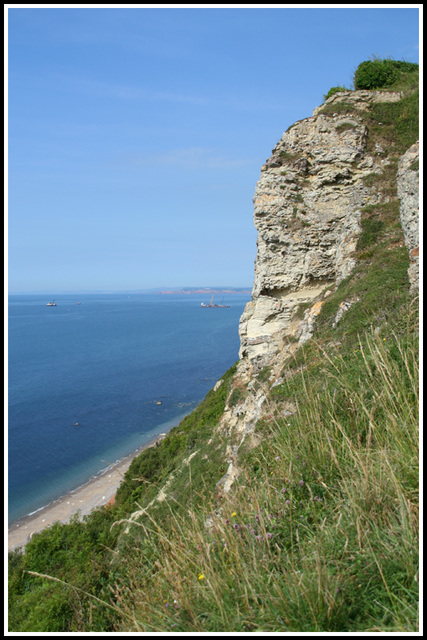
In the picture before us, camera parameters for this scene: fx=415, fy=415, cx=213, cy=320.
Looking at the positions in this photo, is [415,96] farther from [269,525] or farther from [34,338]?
[34,338]

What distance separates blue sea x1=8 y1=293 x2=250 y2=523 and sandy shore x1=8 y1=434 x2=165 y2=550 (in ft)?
3.63

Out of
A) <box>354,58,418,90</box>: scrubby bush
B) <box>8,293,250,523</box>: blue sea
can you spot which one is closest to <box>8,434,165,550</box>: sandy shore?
<box>8,293,250,523</box>: blue sea

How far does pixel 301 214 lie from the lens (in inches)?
778

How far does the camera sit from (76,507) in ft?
104

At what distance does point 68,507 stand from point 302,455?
3324 cm

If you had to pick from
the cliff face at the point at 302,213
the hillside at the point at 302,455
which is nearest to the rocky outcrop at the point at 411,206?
the hillside at the point at 302,455

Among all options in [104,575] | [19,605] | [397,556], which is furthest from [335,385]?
[19,605]

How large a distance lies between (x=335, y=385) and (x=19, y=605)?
16806mm

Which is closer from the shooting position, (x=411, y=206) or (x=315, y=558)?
(x=315, y=558)

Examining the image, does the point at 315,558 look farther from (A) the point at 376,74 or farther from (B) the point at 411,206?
(A) the point at 376,74

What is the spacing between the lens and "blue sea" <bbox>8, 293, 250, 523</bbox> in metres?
38.9

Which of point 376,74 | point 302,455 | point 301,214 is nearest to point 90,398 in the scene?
point 301,214

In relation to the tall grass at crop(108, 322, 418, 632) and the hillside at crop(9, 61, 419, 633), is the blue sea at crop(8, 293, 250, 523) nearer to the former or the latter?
Answer: the hillside at crop(9, 61, 419, 633)

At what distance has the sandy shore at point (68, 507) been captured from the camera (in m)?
29.1
